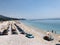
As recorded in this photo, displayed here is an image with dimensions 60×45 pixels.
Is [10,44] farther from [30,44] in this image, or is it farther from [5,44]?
[30,44]

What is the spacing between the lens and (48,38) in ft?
150

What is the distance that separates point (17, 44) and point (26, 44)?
66.3 inches

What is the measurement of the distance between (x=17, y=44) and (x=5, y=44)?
2.22 metres

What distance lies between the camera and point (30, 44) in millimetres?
34406

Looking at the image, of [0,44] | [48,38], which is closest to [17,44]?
[0,44]

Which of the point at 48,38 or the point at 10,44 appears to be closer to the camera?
the point at 10,44

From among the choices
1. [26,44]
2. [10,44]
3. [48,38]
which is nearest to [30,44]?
[26,44]

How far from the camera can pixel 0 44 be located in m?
33.6

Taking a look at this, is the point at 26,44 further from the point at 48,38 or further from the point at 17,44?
the point at 48,38

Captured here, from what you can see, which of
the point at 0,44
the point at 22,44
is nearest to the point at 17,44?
the point at 22,44

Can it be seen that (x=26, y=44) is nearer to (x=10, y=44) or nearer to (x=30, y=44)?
(x=30, y=44)

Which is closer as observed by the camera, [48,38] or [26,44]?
[26,44]

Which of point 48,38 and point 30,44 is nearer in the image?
point 30,44

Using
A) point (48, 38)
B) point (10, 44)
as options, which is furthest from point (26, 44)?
point (48, 38)
